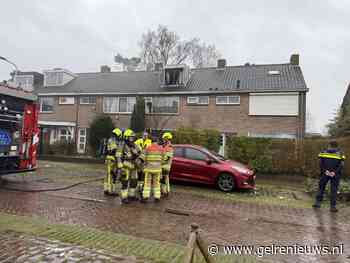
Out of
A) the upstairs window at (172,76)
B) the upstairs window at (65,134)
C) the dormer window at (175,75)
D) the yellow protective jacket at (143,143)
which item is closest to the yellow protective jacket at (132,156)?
the yellow protective jacket at (143,143)

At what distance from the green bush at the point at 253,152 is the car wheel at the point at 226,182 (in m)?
4.48

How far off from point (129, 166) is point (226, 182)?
3.66 metres

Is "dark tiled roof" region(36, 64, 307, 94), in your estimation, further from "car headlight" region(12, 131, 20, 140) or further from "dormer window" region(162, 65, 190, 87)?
"car headlight" region(12, 131, 20, 140)

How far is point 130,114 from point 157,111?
2483mm

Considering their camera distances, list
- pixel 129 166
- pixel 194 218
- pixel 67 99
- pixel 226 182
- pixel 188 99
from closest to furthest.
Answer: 1. pixel 194 218
2. pixel 129 166
3. pixel 226 182
4. pixel 188 99
5. pixel 67 99

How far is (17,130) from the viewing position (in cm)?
872

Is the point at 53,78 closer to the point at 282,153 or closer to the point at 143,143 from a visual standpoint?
the point at 143,143

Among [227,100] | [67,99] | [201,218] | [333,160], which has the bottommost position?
[201,218]

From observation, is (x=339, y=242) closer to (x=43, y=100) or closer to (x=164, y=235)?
(x=164, y=235)

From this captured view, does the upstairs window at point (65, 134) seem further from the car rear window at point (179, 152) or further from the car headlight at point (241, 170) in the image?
the car headlight at point (241, 170)

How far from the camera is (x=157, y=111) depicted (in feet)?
72.7

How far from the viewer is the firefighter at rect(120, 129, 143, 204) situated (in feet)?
22.1

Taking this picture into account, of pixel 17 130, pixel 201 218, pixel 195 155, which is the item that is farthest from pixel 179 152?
pixel 17 130

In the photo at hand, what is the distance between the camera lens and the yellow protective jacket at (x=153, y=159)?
6.85 meters
